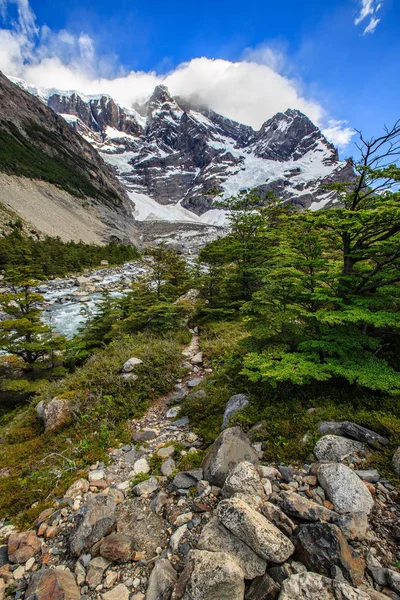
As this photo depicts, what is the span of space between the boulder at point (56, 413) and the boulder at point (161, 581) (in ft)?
12.3

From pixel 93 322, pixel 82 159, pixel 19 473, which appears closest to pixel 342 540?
pixel 19 473

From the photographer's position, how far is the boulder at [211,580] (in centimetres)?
204

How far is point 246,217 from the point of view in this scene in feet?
37.6

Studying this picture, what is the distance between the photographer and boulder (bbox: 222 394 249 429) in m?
4.91

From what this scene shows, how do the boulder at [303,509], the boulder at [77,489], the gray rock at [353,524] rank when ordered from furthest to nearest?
1. the boulder at [77,489]
2. the boulder at [303,509]
3. the gray rock at [353,524]

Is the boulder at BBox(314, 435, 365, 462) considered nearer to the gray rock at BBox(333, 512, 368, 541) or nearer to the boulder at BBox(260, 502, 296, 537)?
the gray rock at BBox(333, 512, 368, 541)

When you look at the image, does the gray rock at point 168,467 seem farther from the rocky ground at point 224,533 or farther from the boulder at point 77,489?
the boulder at point 77,489

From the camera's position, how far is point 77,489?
12.2 ft

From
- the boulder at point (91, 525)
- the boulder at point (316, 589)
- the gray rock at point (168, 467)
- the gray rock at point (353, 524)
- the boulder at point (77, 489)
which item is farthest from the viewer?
the gray rock at point (168, 467)

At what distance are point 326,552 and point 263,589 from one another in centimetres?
60

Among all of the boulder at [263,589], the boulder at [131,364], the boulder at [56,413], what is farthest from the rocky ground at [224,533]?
the boulder at [131,364]

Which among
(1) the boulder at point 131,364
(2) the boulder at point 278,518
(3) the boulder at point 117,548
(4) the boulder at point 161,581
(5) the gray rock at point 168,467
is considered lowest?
Answer: (5) the gray rock at point 168,467

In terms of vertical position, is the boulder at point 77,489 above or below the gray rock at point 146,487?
below

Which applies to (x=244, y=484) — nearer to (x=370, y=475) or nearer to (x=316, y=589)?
(x=316, y=589)
